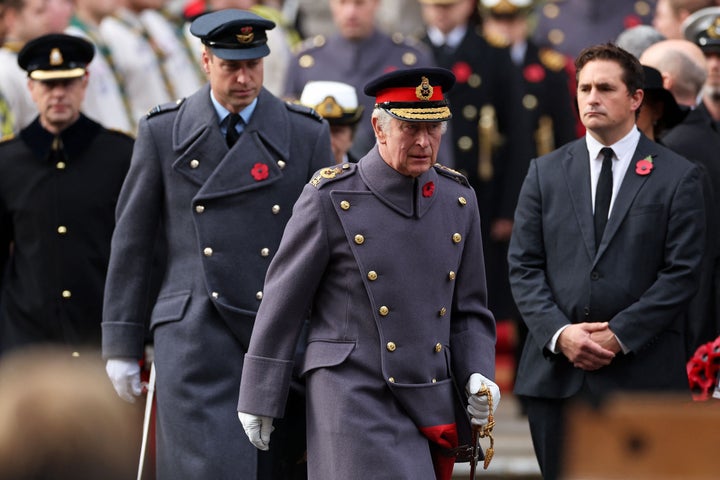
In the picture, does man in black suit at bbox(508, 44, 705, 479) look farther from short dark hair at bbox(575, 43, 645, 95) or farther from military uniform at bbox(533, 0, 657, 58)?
military uniform at bbox(533, 0, 657, 58)

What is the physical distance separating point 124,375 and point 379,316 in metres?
1.45

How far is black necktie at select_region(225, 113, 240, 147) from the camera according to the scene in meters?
5.43

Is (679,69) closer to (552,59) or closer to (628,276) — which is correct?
(628,276)

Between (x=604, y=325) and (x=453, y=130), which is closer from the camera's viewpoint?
(x=604, y=325)

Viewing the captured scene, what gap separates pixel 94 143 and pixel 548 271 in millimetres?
2323

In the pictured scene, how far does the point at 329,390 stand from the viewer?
4445mm

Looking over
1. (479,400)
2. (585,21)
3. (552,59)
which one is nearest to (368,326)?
(479,400)

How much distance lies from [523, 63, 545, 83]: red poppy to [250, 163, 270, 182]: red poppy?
17.5 ft

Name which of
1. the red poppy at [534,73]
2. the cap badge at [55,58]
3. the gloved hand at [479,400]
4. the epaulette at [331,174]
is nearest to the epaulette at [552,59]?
the red poppy at [534,73]

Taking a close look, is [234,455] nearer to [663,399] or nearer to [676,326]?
[676,326]

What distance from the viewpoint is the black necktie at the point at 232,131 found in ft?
17.8

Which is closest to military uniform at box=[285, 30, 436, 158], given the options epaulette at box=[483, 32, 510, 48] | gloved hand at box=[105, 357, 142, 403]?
epaulette at box=[483, 32, 510, 48]

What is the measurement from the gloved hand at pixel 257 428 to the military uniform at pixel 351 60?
480 centimetres

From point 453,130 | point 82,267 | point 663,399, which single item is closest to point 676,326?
point 82,267
